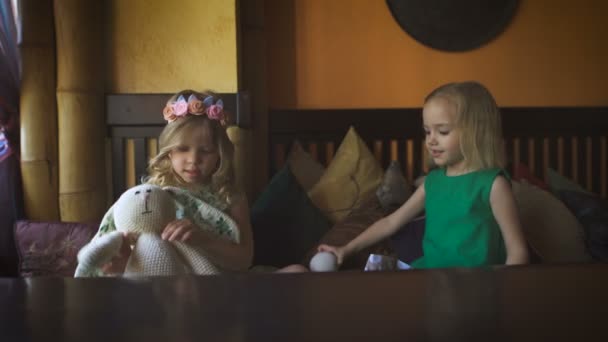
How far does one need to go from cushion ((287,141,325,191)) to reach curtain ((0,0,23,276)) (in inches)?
35.7

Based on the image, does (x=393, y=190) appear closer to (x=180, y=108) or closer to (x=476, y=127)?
(x=476, y=127)

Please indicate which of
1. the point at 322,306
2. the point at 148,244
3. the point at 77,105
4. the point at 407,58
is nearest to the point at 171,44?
the point at 77,105

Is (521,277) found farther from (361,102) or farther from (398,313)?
(361,102)

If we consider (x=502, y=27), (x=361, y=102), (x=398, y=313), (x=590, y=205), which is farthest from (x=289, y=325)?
(x=502, y=27)

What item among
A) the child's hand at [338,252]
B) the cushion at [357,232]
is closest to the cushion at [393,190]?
the cushion at [357,232]

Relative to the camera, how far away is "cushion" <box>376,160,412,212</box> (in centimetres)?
188

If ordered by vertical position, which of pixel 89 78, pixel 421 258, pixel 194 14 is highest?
pixel 194 14

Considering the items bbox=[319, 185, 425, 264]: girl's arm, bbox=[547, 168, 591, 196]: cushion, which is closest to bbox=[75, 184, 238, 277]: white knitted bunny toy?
bbox=[319, 185, 425, 264]: girl's arm

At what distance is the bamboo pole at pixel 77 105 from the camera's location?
5.81 feet

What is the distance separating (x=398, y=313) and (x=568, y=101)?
2399 mm

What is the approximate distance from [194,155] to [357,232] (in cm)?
56

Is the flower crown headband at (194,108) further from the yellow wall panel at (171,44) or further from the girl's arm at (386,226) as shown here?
the girl's arm at (386,226)

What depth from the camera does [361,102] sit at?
2.36 metres

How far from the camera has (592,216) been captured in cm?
185
